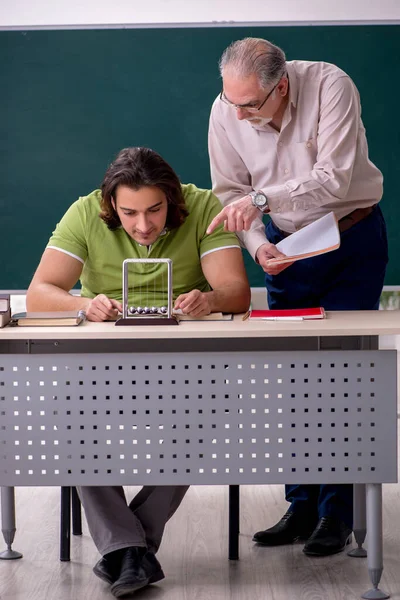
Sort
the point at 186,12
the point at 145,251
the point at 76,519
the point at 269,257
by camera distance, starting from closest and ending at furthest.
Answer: the point at 269,257 → the point at 145,251 → the point at 76,519 → the point at 186,12

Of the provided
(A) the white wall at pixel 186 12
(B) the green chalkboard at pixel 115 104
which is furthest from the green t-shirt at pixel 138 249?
(A) the white wall at pixel 186 12

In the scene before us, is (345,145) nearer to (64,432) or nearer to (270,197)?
(270,197)

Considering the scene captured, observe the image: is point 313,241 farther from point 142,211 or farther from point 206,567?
point 206,567

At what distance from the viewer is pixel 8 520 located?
280cm

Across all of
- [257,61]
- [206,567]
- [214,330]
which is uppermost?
[257,61]

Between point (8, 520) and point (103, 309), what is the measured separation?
0.77 meters

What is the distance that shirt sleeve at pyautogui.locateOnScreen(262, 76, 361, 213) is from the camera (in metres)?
2.74

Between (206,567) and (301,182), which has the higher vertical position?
(301,182)

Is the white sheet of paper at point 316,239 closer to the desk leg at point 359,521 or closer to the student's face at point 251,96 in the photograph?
the student's face at point 251,96

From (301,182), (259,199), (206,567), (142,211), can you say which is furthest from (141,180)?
(206,567)

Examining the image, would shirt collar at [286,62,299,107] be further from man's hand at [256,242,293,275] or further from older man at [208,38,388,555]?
man's hand at [256,242,293,275]

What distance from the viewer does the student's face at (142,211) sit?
2791 mm

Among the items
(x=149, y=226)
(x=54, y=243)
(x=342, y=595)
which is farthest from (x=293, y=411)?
(x=54, y=243)

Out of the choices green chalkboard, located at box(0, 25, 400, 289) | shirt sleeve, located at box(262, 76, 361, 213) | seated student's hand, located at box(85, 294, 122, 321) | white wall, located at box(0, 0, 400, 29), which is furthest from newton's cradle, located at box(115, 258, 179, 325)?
white wall, located at box(0, 0, 400, 29)
